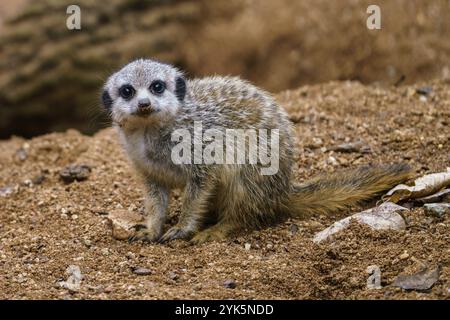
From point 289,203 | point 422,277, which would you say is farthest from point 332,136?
point 422,277

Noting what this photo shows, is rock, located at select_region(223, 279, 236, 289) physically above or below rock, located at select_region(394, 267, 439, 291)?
below

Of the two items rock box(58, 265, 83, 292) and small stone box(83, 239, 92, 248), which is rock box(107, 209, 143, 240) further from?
rock box(58, 265, 83, 292)

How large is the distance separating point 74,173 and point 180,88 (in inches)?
51.6

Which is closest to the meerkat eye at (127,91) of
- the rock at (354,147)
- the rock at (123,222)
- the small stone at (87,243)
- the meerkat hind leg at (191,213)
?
the meerkat hind leg at (191,213)

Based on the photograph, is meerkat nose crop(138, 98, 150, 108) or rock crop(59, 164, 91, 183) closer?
meerkat nose crop(138, 98, 150, 108)

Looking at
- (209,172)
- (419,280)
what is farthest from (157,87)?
(419,280)

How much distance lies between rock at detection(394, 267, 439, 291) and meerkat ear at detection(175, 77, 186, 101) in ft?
5.68

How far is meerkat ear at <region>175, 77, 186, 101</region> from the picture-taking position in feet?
14.6

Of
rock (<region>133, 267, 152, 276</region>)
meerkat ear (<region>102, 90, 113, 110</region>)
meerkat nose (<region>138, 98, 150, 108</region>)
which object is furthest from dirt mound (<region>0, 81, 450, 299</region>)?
meerkat nose (<region>138, 98, 150, 108</region>)

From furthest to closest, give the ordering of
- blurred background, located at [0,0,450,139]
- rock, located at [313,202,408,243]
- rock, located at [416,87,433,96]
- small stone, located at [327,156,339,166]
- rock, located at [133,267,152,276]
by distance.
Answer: blurred background, located at [0,0,450,139]
rock, located at [416,87,433,96]
small stone, located at [327,156,339,166]
rock, located at [313,202,408,243]
rock, located at [133,267,152,276]

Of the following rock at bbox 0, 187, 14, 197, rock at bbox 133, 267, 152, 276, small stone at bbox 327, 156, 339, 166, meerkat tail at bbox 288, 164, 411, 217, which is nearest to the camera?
rock at bbox 133, 267, 152, 276

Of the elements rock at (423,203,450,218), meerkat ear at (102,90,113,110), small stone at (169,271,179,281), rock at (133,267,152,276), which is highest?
meerkat ear at (102,90,113,110)

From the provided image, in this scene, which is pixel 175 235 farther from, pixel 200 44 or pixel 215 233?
pixel 200 44

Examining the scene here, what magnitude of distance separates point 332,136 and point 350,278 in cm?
193
